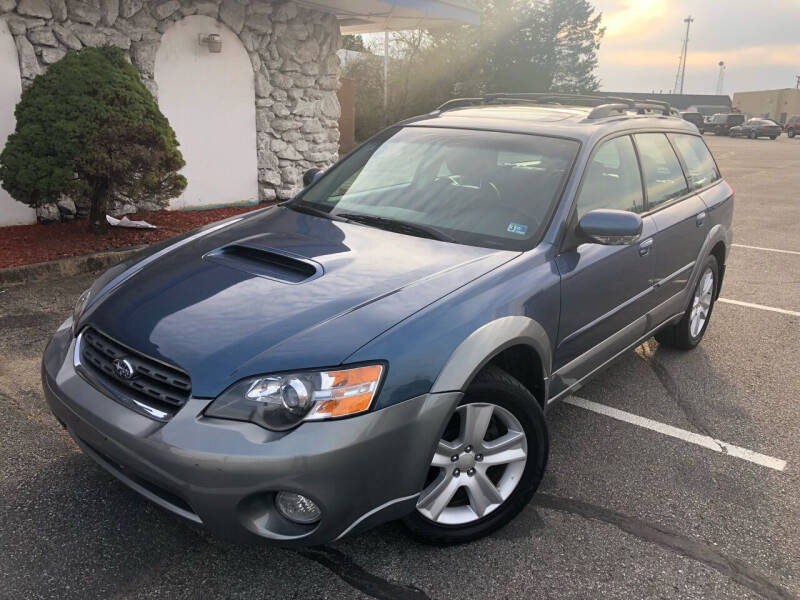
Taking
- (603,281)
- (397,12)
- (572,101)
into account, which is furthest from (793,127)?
(603,281)

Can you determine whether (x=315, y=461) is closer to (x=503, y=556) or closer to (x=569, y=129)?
(x=503, y=556)

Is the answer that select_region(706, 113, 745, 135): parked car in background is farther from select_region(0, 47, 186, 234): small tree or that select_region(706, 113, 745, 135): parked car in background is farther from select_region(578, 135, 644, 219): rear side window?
select_region(578, 135, 644, 219): rear side window

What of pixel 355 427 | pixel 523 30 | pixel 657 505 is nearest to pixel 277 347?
pixel 355 427

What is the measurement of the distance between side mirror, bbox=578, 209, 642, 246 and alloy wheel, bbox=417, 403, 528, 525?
0.97 m

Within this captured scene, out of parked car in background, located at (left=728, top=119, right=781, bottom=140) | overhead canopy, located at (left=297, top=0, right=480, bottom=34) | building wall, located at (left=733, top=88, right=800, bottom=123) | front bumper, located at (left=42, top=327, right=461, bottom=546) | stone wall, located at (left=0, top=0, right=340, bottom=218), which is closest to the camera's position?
front bumper, located at (left=42, top=327, right=461, bottom=546)

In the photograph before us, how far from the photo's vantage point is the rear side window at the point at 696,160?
4.54 metres

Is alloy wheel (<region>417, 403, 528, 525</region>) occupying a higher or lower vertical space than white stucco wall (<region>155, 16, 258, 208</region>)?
lower

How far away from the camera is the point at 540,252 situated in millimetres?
2979

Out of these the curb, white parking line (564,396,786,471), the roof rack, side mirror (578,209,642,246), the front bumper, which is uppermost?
the roof rack

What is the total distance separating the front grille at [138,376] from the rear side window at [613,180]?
201 cm

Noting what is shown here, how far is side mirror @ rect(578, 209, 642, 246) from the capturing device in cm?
302

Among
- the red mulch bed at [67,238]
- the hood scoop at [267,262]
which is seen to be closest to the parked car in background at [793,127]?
the red mulch bed at [67,238]

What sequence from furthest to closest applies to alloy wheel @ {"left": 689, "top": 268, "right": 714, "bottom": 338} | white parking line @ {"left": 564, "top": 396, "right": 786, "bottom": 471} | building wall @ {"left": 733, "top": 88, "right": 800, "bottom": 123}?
1. building wall @ {"left": 733, "top": 88, "right": 800, "bottom": 123}
2. alloy wheel @ {"left": 689, "top": 268, "right": 714, "bottom": 338}
3. white parking line @ {"left": 564, "top": 396, "right": 786, "bottom": 471}

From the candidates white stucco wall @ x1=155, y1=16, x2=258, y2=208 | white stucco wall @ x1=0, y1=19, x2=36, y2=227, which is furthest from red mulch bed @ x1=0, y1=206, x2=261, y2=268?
white stucco wall @ x1=155, y1=16, x2=258, y2=208
